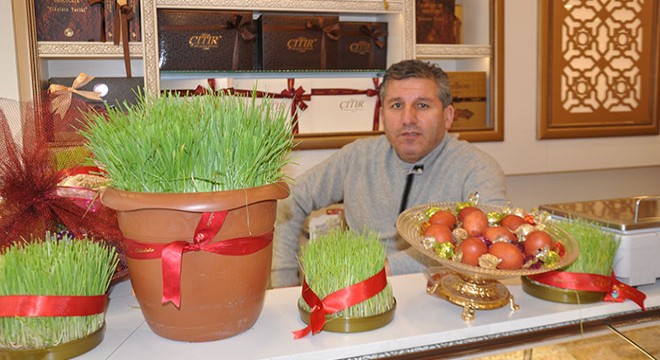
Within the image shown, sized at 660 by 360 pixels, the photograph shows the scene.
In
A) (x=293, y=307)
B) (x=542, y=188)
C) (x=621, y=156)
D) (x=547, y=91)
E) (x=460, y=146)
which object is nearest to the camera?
(x=293, y=307)

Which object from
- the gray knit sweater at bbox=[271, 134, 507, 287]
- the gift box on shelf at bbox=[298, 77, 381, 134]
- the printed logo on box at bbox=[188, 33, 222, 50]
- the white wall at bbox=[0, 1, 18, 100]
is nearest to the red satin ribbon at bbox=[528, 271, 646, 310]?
the gray knit sweater at bbox=[271, 134, 507, 287]

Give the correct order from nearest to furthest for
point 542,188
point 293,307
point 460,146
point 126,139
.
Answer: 1. point 126,139
2. point 293,307
3. point 460,146
4. point 542,188

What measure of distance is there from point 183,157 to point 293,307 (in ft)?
1.05

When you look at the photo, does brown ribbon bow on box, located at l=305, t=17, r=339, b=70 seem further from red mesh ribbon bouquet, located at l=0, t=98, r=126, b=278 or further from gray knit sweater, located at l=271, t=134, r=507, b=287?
red mesh ribbon bouquet, located at l=0, t=98, r=126, b=278

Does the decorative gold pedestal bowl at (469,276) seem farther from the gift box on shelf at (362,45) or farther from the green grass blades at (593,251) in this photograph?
the gift box on shelf at (362,45)

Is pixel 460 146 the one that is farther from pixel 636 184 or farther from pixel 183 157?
pixel 636 184

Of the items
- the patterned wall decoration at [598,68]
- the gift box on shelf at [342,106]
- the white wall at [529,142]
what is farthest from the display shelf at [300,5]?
the patterned wall decoration at [598,68]

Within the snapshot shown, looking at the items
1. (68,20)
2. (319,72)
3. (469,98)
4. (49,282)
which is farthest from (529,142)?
(49,282)

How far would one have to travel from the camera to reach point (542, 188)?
313 centimetres

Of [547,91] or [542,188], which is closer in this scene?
[547,91]

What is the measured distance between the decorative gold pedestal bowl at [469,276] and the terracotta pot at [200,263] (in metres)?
0.24

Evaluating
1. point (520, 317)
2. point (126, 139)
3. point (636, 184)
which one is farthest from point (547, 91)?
point (126, 139)

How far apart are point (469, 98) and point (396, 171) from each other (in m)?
0.72

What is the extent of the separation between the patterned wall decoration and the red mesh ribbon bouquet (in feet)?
6.95
